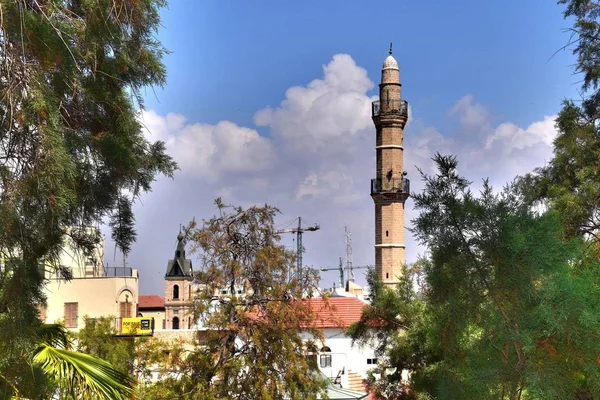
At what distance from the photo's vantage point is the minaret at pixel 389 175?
42.8 meters

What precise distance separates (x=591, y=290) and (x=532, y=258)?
986 millimetres

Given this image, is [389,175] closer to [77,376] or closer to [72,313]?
[72,313]

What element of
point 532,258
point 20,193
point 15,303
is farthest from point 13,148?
point 532,258

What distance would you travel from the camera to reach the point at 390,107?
43.9m

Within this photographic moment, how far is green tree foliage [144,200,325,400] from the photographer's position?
12727 mm

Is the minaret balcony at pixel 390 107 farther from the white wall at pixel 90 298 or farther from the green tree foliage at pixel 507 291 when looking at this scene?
the green tree foliage at pixel 507 291

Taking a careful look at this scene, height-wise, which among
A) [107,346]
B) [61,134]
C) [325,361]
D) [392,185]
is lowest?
[325,361]

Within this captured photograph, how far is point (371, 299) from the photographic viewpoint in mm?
18641

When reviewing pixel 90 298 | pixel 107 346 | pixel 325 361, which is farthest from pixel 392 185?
pixel 107 346

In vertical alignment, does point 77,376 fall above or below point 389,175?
below

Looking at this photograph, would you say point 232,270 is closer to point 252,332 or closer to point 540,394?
point 252,332

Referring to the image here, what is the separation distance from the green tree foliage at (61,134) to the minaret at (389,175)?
34.9m

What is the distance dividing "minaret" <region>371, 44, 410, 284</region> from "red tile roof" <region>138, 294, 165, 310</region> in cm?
3621

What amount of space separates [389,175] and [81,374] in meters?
38.2
